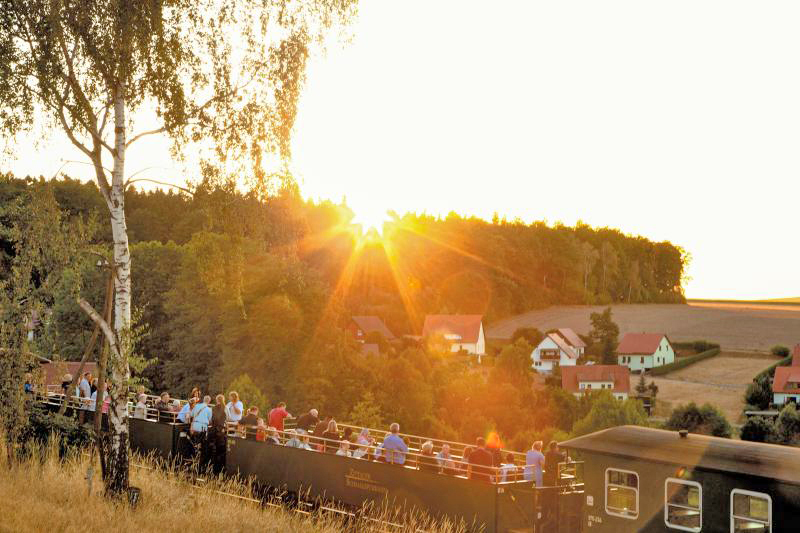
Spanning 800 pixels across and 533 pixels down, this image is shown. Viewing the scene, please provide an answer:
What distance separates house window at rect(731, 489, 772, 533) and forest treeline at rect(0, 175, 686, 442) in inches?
357


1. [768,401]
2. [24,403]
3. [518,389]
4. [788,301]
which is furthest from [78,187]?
[788,301]

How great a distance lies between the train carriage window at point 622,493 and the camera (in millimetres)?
13305

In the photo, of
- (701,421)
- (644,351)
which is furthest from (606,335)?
(701,421)

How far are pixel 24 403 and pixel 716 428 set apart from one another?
69988mm

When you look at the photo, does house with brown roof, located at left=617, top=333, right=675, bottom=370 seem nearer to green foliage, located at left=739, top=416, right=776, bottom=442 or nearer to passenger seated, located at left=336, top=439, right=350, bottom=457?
green foliage, located at left=739, top=416, right=776, bottom=442

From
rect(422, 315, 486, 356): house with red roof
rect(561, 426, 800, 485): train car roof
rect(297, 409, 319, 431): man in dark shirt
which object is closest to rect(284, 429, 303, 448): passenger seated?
rect(297, 409, 319, 431): man in dark shirt

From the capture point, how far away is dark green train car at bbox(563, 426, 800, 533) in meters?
11.6

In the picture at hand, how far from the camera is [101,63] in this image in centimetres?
1423

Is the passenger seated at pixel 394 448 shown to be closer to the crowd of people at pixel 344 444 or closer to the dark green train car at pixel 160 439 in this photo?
the crowd of people at pixel 344 444

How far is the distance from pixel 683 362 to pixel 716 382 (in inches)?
472

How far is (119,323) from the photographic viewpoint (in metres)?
14.4

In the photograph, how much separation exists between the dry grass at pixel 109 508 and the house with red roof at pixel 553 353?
4008 inches

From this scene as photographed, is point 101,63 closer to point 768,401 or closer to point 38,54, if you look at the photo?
point 38,54

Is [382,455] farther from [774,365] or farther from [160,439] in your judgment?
[774,365]
